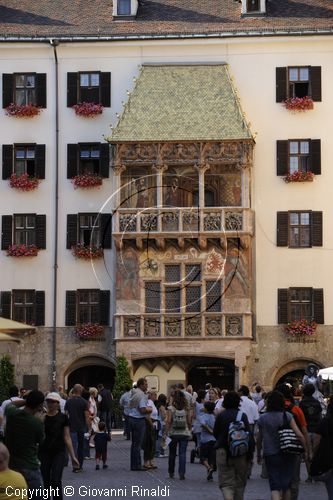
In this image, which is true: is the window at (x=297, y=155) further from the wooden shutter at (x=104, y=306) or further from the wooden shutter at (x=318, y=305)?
the wooden shutter at (x=104, y=306)

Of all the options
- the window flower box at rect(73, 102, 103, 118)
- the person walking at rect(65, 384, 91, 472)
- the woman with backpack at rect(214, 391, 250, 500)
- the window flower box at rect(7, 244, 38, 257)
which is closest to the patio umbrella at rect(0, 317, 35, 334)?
the woman with backpack at rect(214, 391, 250, 500)

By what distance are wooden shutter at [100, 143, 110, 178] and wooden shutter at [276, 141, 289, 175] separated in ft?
21.3

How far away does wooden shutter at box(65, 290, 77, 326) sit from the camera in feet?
172

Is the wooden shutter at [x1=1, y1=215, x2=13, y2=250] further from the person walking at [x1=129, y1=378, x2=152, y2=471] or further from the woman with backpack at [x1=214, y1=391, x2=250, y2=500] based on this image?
the woman with backpack at [x1=214, y1=391, x2=250, y2=500]

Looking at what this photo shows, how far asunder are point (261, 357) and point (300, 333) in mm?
1732

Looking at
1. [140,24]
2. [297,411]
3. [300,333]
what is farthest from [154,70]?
[297,411]

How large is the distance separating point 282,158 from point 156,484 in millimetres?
27531

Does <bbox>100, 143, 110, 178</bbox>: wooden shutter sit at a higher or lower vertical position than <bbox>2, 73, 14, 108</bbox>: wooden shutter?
lower

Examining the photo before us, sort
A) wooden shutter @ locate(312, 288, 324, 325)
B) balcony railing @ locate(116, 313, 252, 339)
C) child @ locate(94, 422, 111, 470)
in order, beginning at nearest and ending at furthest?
child @ locate(94, 422, 111, 470) → balcony railing @ locate(116, 313, 252, 339) → wooden shutter @ locate(312, 288, 324, 325)

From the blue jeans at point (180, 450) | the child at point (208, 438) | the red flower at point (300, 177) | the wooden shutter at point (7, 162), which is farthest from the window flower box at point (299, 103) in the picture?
the blue jeans at point (180, 450)

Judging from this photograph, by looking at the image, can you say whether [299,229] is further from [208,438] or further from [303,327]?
[208,438]

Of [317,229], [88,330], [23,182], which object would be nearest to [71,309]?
[88,330]

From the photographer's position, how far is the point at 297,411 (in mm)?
21734

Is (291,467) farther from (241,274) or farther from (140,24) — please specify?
(140,24)
